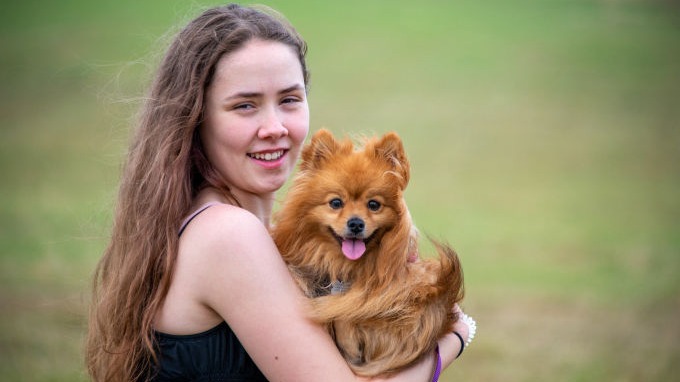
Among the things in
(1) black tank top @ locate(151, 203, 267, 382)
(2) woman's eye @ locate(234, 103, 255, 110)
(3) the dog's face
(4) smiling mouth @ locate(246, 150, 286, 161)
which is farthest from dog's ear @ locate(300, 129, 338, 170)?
(1) black tank top @ locate(151, 203, 267, 382)

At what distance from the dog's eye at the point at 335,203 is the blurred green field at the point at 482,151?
104 cm

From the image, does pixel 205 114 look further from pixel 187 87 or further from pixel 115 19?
pixel 115 19

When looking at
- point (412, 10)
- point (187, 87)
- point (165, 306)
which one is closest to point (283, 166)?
point (187, 87)

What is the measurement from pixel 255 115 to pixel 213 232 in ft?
1.76

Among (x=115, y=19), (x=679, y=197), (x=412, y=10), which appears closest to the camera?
(x=679, y=197)

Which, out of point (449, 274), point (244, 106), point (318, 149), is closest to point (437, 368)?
point (449, 274)

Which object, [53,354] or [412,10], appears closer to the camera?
[53,354]

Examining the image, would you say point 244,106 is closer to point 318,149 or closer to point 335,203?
point 318,149

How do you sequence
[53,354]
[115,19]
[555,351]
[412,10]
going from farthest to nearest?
[412,10]
[115,19]
[555,351]
[53,354]

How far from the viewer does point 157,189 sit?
2916 millimetres

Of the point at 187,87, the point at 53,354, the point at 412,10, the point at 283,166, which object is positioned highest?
the point at 187,87

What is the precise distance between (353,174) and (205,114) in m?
0.62

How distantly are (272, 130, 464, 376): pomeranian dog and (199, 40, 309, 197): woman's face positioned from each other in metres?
0.14

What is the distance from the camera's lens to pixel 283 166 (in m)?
3.12
